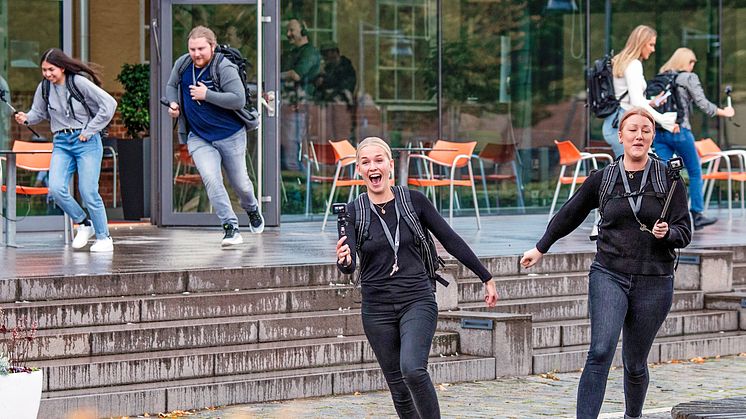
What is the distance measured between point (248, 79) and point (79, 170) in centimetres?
348

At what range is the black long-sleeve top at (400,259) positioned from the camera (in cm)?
660

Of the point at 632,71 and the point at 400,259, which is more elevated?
the point at 632,71

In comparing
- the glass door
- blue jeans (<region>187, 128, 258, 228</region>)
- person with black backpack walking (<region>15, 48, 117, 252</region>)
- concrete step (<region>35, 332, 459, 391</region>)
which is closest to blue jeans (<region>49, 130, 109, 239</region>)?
person with black backpack walking (<region>15, 48, 117, 252</region>)

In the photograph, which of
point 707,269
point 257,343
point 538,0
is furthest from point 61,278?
point 538,0

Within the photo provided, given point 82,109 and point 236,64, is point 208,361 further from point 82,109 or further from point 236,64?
point 236,64

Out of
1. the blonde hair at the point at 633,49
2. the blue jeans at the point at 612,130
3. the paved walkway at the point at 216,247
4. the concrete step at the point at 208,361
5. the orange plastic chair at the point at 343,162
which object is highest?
the blonde hair at the point at 633,49

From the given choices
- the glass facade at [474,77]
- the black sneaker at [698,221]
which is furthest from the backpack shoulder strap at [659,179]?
the glass facade at [474,77]

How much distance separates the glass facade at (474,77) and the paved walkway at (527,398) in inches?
282

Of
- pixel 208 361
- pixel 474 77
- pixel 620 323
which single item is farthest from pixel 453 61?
pixel 620 323

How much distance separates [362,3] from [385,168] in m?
10.5

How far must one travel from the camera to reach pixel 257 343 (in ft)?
30.6

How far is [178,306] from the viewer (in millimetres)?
9391

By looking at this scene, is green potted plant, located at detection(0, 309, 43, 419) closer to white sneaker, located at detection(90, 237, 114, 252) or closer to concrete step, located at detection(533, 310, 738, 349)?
concrete step, located at detection(533, 310, 738, 349)

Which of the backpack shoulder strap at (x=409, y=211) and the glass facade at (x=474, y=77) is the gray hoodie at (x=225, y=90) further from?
the backpack shoulder strap at (x=409, y=211)
